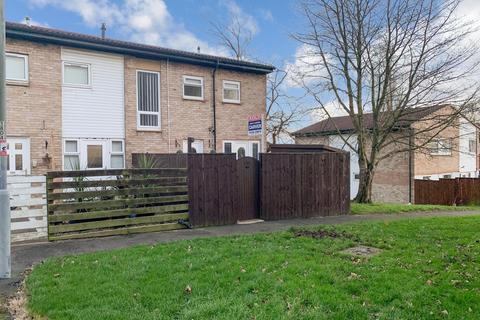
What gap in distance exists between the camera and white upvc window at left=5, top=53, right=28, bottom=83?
12836 millimetres

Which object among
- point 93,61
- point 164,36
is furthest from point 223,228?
point 164,36

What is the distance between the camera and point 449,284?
4.73 m

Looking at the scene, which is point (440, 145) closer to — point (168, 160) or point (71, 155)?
point (168, 160)

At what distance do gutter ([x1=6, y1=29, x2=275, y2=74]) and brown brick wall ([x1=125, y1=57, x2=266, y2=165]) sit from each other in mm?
243

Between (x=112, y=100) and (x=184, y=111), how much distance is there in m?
2.84

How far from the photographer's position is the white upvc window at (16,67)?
12836mm

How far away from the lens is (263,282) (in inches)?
192

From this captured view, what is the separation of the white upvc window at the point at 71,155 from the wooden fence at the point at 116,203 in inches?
217

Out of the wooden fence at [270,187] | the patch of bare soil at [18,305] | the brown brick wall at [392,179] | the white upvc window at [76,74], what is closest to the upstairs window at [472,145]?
the brown brick wall at [392,179]

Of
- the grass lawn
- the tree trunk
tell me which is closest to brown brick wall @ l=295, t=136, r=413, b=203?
the tree trunk

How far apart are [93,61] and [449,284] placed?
43.5ft

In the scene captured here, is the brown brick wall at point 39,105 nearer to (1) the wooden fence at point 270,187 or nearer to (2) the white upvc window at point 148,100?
(2) the white upvc window at point 148,100

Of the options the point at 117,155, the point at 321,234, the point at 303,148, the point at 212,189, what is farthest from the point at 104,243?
the point at 117,155

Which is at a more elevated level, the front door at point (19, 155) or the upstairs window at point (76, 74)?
the upstairs window at point (76, 74)
